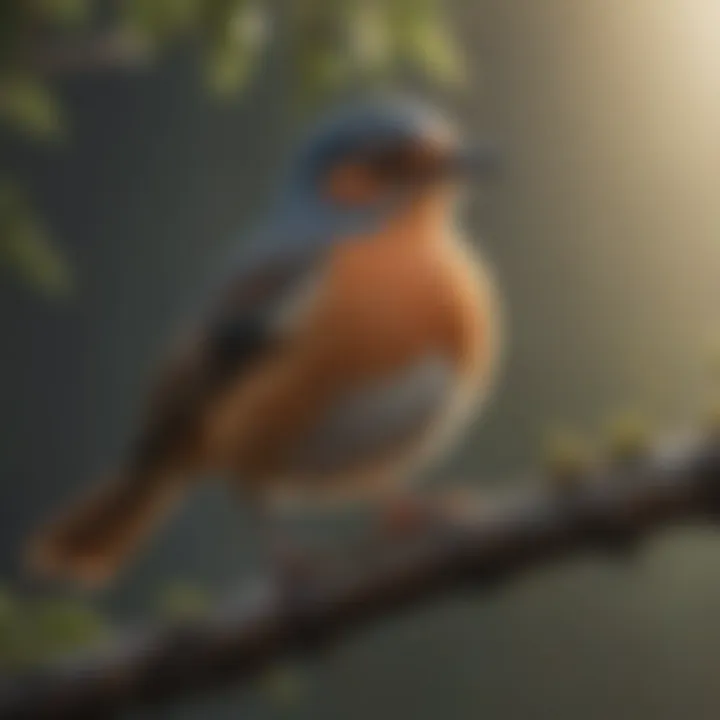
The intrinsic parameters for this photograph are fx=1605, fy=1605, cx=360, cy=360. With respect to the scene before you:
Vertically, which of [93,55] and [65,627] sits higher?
[93,55]

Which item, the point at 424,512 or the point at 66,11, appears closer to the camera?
the point at 424,512

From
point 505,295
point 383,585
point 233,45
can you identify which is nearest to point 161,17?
point 233,45

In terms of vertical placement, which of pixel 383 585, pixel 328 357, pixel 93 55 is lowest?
pixel 383 585

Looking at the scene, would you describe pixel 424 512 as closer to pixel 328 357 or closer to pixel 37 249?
pixel 328 357

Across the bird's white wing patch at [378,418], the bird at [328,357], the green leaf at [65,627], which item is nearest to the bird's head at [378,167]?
the bird at [328,357]

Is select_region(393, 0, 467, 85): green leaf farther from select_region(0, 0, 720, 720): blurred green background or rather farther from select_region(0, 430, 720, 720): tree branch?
select_region(0, 430, 720, 720): tree branch

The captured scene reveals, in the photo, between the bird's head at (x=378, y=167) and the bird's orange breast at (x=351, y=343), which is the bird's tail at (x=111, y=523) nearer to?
the bird's orange breast at (x=351, y=343)
